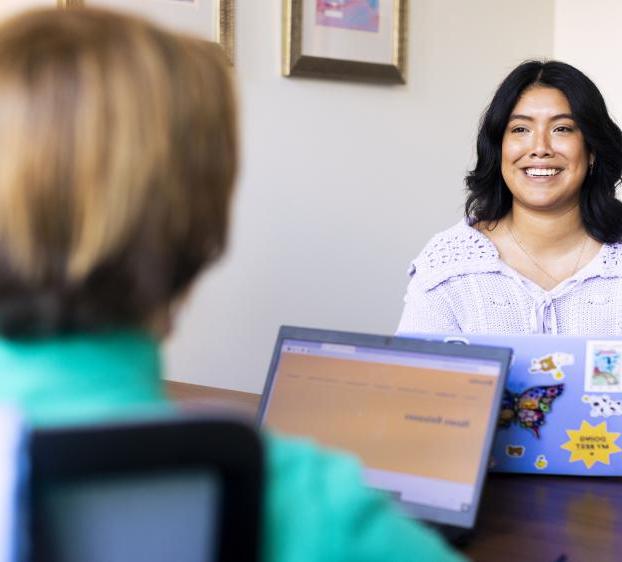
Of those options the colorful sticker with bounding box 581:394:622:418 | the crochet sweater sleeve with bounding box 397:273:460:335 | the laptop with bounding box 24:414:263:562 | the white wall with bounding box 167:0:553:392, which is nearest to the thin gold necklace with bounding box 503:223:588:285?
the crochet sweater sleeve with bounding box 397:273:460:335

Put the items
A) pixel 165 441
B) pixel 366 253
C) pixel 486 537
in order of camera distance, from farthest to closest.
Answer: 1. pixel 366 253
2. pixel 486 537
3. pixel 165 441

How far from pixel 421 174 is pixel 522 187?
845 millimetres

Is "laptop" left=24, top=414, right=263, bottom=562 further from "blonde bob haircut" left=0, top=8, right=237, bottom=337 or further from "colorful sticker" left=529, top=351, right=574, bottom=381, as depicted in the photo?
"colorful sticker" left=529, top=351, right=574, bottom=381

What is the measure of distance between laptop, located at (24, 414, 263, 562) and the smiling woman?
1635 millimetres

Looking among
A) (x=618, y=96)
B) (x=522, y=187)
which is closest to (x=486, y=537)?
(x=522, y=187)

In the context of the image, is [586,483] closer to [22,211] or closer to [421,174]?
[22,211]

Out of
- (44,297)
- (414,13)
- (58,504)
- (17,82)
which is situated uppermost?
(414,13)

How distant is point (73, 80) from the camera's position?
0.65 metres

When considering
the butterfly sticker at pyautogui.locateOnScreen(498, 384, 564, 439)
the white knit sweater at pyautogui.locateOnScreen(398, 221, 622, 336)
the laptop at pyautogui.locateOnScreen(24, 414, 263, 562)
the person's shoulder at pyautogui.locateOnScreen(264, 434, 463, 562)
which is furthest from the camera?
the white knit sweater at pyautogui.locateOnScreen(398, 221, 622, 336)

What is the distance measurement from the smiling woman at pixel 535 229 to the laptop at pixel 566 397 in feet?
2.33

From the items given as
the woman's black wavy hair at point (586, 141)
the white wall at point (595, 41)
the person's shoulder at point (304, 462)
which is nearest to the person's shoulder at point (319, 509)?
the person's shoulder at point (304, 462)

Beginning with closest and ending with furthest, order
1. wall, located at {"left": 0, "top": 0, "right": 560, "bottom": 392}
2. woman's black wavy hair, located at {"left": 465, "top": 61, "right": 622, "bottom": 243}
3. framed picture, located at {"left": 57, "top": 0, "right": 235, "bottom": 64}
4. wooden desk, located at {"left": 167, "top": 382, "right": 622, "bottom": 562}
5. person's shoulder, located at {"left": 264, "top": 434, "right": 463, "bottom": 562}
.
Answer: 1. person's shoulder, located at {"left": 264, "top": 434, "right": 463, "bottom": 562}
2. wooden desk, located at {"left": 167, "top": 382, "right": 622, "bottom": 562}
3. woman's black wavy hair, located at {"left": 465, "top": 61, "right": 622, "bottom": 243}
4. framed picture, located at {"left": 57, "top": 0, "right": 235, "bottom": 64}
5. wall, located at {"left": 0, "top": 0, "right": 560, "bottom": 392}

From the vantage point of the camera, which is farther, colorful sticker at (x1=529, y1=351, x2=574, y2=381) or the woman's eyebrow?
the woman's eyebrow

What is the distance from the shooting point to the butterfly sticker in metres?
1.49
